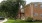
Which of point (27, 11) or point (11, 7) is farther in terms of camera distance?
point (27, 11)

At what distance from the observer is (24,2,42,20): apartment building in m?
5.42

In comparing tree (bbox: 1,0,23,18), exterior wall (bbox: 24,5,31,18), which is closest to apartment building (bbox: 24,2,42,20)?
exterior wall (bbox: 24,5,31,18)

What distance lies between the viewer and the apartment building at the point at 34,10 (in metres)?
5.42

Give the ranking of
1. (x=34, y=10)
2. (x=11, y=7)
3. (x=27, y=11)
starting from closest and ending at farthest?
(x=11, y=7) → (x=27, y=11) → (x=34, y=10)

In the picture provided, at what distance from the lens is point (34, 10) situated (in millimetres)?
5777

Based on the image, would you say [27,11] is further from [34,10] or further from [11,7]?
[11,7]

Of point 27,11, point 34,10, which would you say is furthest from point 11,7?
point 34,10

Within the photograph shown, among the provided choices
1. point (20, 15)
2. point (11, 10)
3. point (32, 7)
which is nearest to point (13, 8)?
point (11, 10)

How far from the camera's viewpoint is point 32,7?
226 inches

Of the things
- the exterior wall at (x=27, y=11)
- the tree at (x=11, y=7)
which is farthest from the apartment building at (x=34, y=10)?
the tree at (x=11, y=7)

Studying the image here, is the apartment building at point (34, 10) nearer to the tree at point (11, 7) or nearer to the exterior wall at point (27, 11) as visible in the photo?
the exterior wall at point (27, 11)

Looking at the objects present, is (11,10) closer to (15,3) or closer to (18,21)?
(15,3)

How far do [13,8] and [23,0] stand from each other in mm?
631

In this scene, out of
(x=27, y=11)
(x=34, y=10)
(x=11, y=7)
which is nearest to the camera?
(x=11, y=7)
